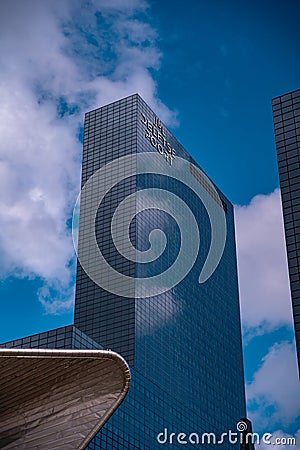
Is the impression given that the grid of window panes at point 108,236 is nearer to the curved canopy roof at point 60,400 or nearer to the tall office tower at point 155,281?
the tall office tower at point 155,281

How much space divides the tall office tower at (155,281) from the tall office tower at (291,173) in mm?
54071

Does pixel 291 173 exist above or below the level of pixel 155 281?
below

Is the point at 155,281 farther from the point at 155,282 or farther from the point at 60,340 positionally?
the point at 60,340

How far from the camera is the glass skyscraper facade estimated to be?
137 metres

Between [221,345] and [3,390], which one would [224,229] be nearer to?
[221,345]

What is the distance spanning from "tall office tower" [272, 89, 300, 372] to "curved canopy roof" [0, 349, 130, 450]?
90.2 feet

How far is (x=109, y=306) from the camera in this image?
14212 centimetres

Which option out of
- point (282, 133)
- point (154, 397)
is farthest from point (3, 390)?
point (154, 397)

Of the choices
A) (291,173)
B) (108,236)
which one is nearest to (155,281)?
(108,236)

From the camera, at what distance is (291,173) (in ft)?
247

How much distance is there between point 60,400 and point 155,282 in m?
108

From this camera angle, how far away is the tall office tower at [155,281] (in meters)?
137

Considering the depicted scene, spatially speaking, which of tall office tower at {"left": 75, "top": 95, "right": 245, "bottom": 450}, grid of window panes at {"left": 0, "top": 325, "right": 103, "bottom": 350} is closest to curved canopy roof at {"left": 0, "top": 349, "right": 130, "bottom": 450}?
grid of window panes at {"left": 0, "top": 325, "right": 103, "bottom": 350}

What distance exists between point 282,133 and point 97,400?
43504mm
